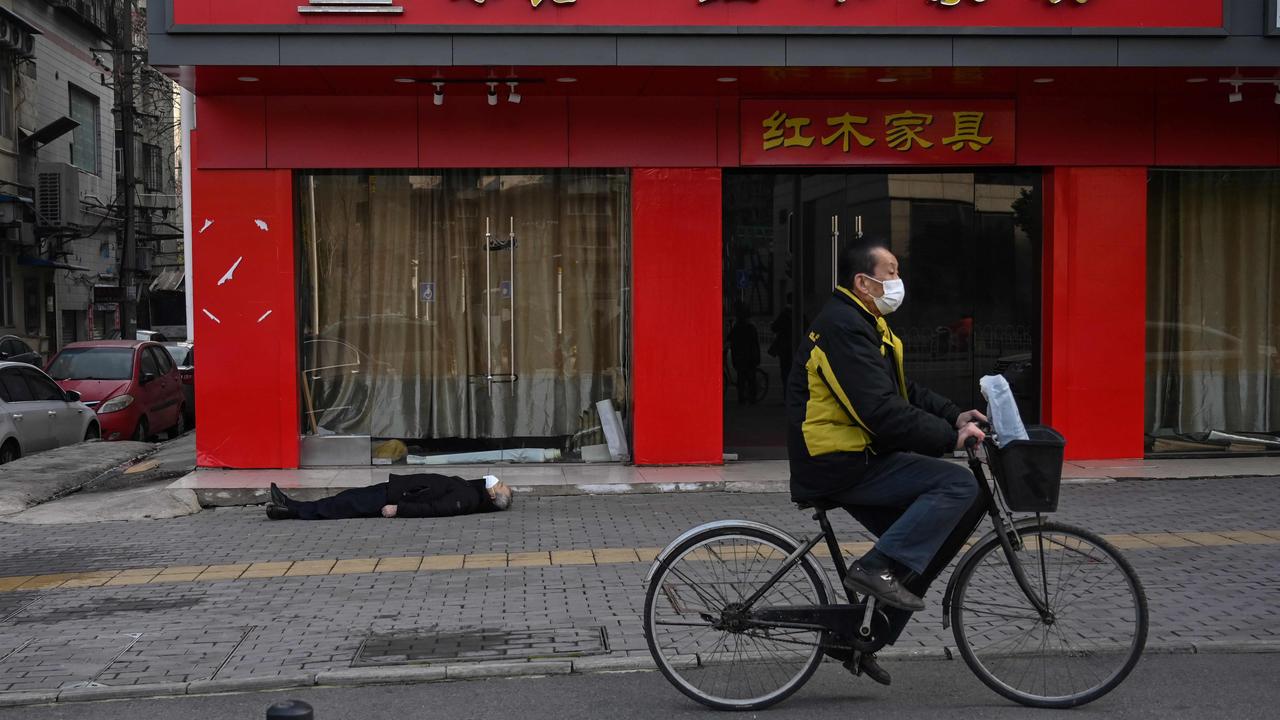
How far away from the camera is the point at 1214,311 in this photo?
1354 cm

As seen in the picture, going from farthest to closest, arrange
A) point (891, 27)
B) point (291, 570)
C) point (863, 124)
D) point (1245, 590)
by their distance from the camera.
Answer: point (863, 124)
point (891, 27)
point (291, 570)
point (1245, 590)

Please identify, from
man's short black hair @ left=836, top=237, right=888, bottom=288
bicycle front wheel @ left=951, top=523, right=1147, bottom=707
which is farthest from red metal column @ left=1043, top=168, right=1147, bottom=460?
man's short black hair @ left=836, top=237, right=888, bottom=288

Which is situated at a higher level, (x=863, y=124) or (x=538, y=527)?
(x=863, y=124)

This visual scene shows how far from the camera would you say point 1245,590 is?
23.3ft

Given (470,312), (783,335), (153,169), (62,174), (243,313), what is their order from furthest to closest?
(153,169) < (62,174) < (783,335) < (470,312) < (243,313)

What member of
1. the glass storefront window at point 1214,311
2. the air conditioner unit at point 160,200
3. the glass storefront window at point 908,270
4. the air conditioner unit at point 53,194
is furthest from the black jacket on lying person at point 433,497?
the air conditioner unit at point 160,200

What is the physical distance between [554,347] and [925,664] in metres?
7.89

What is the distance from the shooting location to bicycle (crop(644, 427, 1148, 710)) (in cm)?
485

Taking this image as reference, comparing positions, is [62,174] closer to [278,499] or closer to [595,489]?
[278,499]

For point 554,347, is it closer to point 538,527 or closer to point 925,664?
point 538,527

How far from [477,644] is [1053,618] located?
2.80 meters

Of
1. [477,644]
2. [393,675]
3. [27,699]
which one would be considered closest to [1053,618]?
[477,644]

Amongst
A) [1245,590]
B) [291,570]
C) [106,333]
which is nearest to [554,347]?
[291,570]

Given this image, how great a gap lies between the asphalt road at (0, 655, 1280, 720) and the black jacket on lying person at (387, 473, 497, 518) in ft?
15.2
